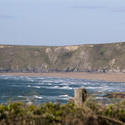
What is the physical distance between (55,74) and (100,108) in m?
154

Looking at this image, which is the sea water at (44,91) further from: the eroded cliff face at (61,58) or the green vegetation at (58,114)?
the eroded cliff face at (61,58)

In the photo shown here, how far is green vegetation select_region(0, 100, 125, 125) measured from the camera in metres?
6.60

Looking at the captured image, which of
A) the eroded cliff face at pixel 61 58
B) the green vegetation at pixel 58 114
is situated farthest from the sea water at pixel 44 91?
the eroded cliff face at pixel 61 58

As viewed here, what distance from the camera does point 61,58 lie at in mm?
174000

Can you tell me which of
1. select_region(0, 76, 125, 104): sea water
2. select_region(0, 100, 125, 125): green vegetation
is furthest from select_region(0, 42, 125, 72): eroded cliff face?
select_region(0, 100, 125, 125): green vegetation

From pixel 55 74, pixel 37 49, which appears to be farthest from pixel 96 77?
pixel 37 49

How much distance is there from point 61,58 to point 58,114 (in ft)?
548

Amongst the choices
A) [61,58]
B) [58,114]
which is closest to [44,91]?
[58,114]

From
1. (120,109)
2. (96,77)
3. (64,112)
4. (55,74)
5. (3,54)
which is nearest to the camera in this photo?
(64,112)

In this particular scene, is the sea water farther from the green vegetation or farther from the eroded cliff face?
the eroded cliff face

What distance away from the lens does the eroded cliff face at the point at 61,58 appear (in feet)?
543

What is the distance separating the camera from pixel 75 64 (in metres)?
170

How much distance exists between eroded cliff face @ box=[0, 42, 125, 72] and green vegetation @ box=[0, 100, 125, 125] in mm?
153706

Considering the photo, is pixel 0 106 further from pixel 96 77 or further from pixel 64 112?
pixel 96 77
